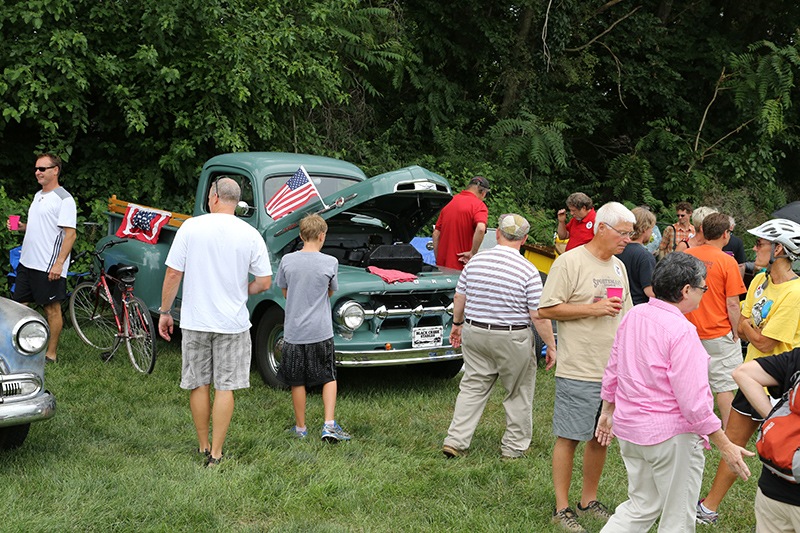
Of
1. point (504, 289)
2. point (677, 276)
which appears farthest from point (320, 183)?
point (677, 276)

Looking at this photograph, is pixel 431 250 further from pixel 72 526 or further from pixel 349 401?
pixel 72 526

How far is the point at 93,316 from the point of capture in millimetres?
7602

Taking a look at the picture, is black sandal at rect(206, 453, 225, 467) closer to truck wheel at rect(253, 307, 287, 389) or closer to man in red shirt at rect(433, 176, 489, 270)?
truck wheel at rect(253, 307, 287, 389)

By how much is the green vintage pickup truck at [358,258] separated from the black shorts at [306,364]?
25.3 inches

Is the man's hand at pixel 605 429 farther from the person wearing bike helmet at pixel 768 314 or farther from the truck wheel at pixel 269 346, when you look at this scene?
the truck wheel at pixel 269 346

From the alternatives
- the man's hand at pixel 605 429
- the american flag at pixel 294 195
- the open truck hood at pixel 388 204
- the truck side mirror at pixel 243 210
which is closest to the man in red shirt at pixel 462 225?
the open truck hood at pixel 388 204

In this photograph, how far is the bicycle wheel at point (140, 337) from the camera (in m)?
6.58

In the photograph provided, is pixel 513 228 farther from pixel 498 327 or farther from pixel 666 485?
pixel 666 485

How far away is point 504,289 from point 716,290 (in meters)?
1.68

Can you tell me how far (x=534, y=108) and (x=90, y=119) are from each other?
9.09 m

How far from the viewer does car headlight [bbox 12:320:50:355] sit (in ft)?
14.0

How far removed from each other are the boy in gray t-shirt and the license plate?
3.53ft

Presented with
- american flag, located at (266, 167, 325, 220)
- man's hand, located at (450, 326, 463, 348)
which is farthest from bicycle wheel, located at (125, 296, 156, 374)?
man's hand, located at (450, 326, 463, 348)

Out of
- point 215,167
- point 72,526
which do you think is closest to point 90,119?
point 215,167
